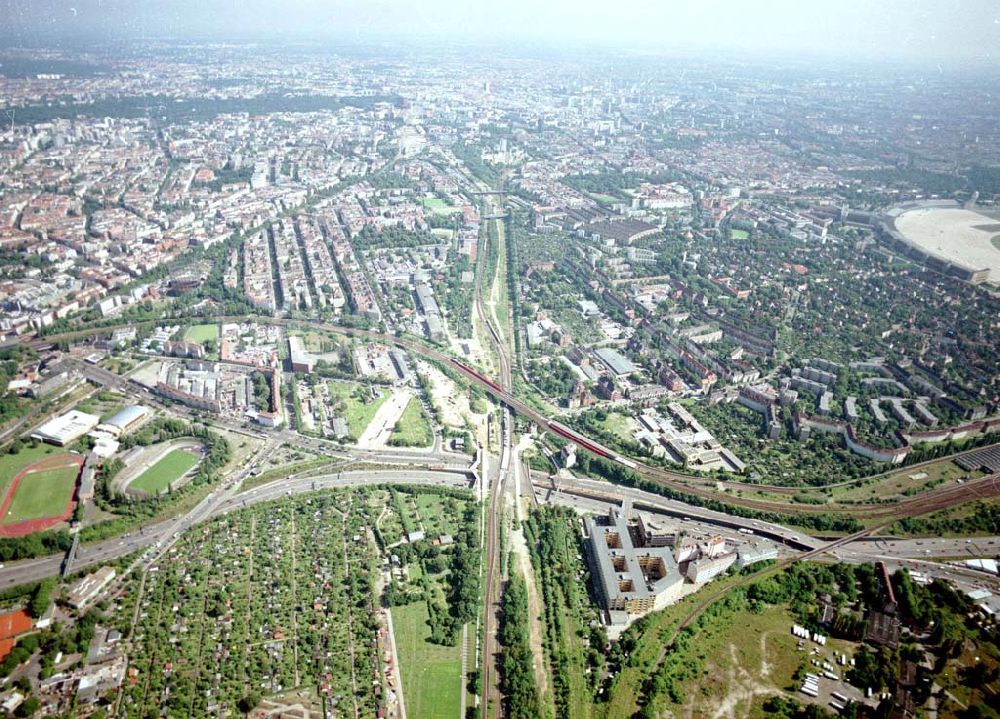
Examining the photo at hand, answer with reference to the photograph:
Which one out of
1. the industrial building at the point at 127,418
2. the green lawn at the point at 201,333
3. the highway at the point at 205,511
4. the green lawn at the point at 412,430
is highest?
the green lawn at the point at 201,333

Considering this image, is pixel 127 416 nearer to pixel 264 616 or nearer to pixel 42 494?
pixel 42 494

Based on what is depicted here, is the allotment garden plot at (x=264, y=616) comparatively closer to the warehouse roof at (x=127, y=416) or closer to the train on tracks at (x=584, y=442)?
the warehouse roof at (x=127, y=416)

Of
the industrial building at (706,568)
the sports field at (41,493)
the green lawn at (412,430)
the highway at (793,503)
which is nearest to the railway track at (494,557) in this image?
the highway at (793,503)

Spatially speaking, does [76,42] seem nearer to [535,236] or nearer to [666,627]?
[535,236]

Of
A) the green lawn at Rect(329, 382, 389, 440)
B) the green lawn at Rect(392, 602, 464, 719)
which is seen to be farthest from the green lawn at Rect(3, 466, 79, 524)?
the green lawn at Rect(392, 602, 464, 719)

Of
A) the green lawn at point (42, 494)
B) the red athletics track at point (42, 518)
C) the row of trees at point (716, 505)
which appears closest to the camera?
the red athletics track at point (42, 518)

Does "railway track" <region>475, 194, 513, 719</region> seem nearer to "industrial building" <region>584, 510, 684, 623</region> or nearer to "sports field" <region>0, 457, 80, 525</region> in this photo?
"industrial building" <region>584, 510, 684, 623</region>
